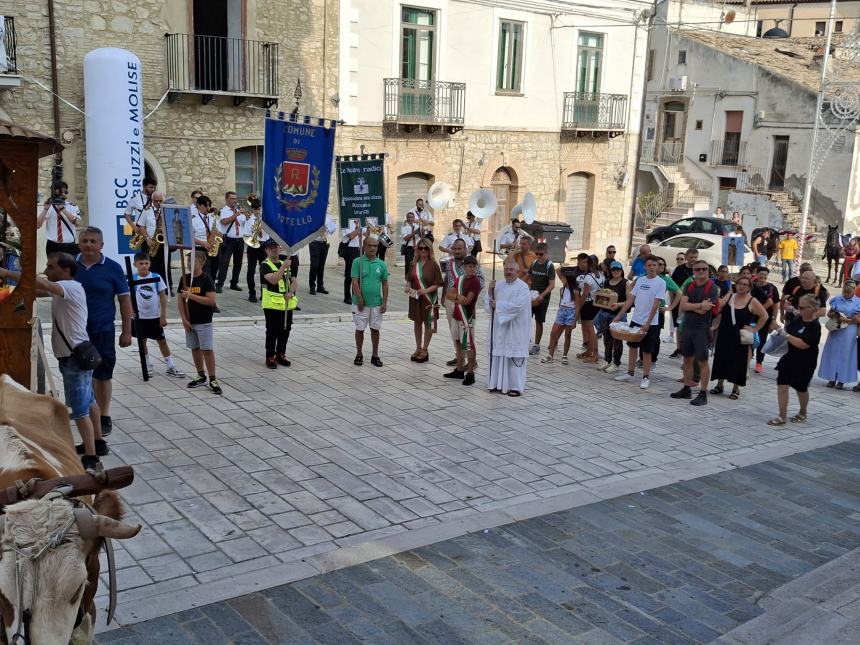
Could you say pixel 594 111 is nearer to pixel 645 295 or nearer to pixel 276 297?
pixel 645 295

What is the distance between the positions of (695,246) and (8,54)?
17.5 m

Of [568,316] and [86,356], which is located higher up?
[86,356]

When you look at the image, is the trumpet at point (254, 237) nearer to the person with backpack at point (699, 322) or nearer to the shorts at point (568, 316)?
the shorts at point (568, 316)

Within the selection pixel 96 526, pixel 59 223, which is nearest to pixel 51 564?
pixel 96 526

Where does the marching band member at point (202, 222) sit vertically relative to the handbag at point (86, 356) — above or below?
above

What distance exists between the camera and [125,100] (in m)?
16.1

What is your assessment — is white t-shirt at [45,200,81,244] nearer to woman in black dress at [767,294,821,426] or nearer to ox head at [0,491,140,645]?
woman in black dress at [767,294,821,426]

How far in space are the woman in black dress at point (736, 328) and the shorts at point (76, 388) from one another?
7999 millimetres

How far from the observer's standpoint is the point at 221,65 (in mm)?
18562

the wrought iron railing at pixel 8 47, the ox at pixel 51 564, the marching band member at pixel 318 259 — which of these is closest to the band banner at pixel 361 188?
the marching band member at pixel 318 259

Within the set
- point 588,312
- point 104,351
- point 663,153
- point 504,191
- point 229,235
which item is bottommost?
point 588,312

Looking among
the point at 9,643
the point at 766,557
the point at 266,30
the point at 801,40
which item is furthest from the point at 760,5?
the point at 9,643

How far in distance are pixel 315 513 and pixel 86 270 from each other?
306cm

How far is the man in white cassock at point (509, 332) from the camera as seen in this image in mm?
10648
